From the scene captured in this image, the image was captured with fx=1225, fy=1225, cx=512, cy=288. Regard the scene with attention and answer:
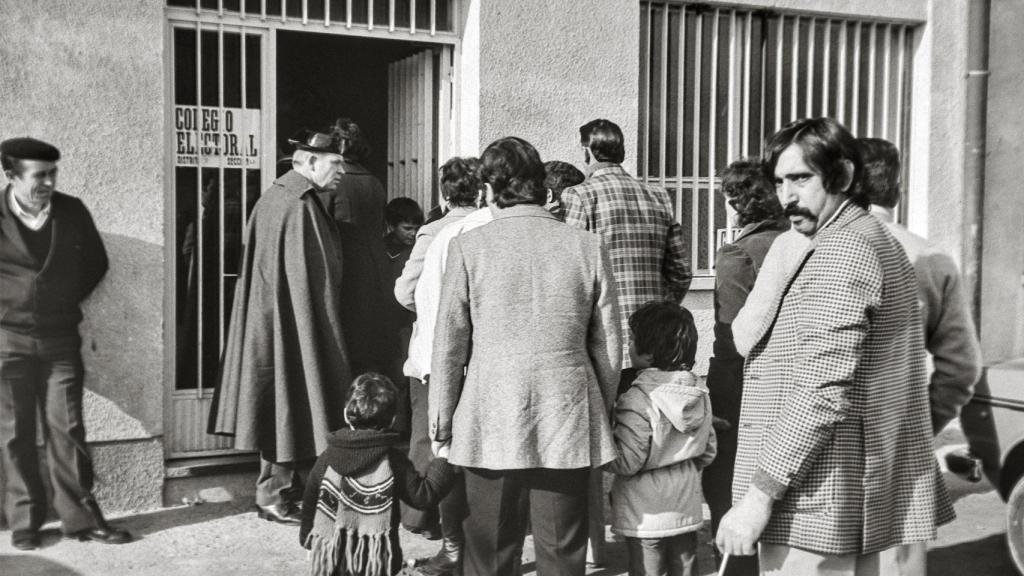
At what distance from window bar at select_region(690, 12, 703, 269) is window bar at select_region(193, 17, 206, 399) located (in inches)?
123

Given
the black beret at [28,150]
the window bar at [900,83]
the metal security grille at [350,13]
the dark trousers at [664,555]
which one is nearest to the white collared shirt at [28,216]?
the black beret at [28,150]

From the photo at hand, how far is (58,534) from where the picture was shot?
5797 millimetres

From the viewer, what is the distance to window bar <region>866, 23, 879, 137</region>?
8516mm

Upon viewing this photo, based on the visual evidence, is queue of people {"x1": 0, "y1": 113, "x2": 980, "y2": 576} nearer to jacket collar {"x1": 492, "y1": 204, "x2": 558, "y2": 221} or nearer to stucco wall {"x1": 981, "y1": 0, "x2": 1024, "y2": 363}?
jacket collar {"x1": 492, "y1": 204, "x2": 558, "y2": 221}

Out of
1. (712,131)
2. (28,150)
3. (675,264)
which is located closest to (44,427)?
(28,150)

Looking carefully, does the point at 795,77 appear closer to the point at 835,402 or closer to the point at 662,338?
the point at 662,338

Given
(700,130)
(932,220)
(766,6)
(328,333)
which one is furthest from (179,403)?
(932,220)

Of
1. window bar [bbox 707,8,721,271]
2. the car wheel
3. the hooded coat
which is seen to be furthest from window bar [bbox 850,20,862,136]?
the hooded coat

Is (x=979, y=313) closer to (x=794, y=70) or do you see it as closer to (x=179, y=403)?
(x=794, y=70)

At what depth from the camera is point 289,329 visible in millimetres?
6070

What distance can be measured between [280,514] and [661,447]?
2.41m

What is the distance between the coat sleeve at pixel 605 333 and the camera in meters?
→ 4.32

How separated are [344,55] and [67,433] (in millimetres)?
3626

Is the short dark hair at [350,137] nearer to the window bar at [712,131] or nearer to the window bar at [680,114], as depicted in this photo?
the window bar at [680,114]
